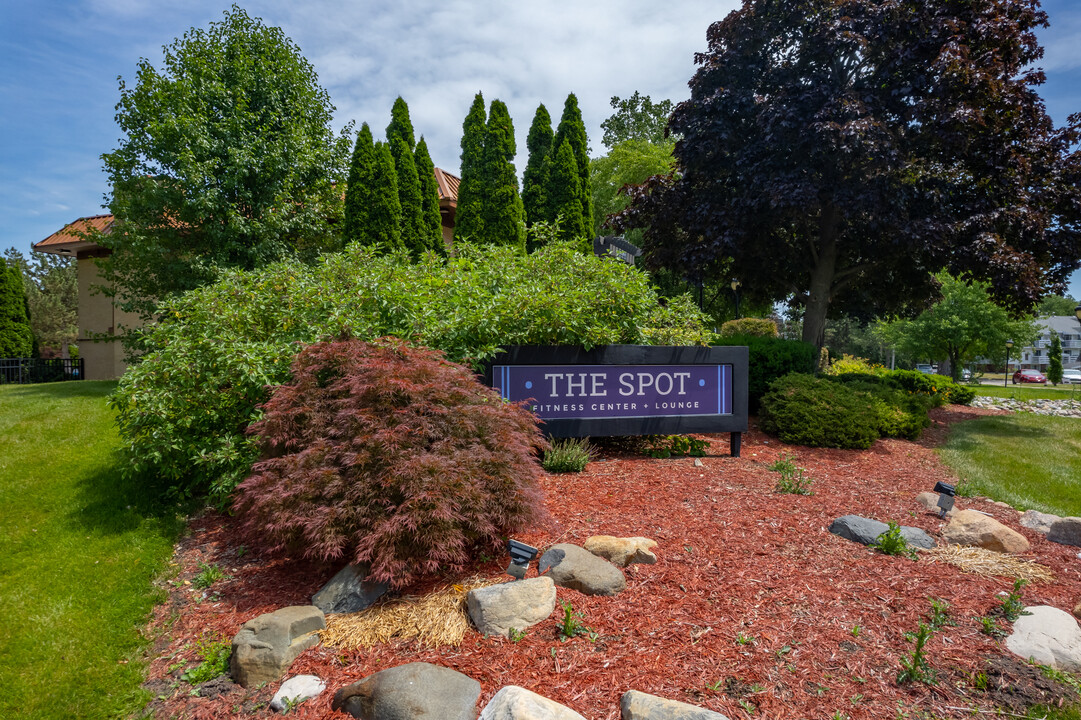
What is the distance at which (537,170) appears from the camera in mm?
16578

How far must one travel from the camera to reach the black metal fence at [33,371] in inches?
723


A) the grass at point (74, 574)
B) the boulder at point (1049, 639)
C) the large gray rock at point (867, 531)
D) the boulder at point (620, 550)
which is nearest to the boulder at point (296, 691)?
the grass at point (74, 574)

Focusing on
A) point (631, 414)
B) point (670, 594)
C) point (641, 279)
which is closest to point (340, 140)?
point (641, 279)

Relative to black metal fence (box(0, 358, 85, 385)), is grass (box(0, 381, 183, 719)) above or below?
below

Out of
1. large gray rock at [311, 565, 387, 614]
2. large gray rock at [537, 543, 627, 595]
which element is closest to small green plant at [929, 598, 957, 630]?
large gray rock at [537, 543, 627, 595]

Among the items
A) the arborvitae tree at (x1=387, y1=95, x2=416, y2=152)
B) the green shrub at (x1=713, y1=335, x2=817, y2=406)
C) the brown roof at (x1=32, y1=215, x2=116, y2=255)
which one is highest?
the arborvitae tree at (x1=387, y1=95, x2=416, y2=152)

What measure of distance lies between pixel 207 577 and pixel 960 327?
27857 mm

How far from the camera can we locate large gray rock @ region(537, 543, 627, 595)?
10.1 feet

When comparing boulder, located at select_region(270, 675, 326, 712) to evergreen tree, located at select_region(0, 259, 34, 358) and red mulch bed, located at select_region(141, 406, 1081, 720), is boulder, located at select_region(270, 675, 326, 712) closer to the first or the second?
red mulch bed, located at select_region(141, 406, 1081, 720)

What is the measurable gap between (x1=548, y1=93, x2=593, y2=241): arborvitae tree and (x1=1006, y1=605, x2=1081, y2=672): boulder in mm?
14888

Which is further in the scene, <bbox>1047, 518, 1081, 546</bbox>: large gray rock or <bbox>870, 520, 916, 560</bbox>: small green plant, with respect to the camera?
<bbox>1047, 518, 1081, 546</bbox>: large gray rock

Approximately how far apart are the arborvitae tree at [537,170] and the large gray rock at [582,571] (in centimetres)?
1376

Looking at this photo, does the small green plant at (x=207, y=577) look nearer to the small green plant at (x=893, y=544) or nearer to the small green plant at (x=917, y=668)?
the small green plant at (x=917, y=668)

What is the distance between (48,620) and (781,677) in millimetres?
3852
